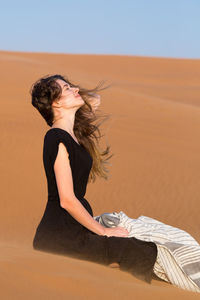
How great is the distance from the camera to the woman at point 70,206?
4918mm

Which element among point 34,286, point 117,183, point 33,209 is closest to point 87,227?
point 34,286

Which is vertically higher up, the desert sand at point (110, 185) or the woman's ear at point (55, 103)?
the woman's ear at point (55, 103)

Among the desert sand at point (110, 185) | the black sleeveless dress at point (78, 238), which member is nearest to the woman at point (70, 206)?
the black sleeveless dress at point (78, 238)

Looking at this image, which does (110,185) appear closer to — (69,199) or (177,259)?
(69,199)

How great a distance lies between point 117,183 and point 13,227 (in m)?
2.76

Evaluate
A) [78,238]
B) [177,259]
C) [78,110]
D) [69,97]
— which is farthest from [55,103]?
[177,259]

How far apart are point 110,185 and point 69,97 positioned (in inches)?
287

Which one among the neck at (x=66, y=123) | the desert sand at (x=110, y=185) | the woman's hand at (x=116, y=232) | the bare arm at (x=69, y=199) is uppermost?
the neck at (x=66, y=123)

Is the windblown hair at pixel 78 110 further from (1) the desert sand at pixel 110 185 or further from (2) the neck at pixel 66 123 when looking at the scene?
(1) the desert sand at pixel 110 185

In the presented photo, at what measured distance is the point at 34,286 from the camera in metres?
3.97

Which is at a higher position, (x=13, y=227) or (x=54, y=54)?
(x=54, y=54)

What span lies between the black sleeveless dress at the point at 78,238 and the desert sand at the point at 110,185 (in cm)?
11

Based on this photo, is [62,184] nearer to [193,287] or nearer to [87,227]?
[87,227]

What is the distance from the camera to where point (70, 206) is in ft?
16.5
